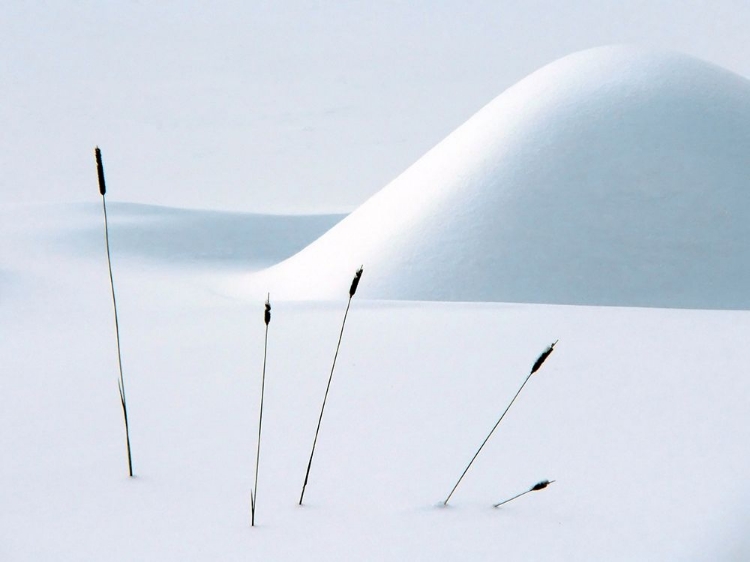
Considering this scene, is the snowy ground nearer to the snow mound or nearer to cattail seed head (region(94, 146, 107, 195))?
cattail seed head (region(94, 146, 107, 195))

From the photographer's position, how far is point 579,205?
8.55 m

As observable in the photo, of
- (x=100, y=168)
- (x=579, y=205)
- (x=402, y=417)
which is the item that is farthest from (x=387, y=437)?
(x=579, y=205)

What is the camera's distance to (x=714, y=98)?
1005cm

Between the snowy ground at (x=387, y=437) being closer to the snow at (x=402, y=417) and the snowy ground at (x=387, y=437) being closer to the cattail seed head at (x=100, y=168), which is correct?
the snow at (x=402, y=417)

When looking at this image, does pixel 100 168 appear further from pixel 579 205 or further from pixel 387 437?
pixel 579 205

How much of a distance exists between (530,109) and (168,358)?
6.59 meters

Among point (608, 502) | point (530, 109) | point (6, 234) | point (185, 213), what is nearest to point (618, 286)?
point (530, 109)

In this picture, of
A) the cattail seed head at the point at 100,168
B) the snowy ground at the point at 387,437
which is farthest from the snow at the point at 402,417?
the cattail seed head at the point at 100,168

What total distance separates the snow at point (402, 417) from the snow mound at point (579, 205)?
0.19 ft

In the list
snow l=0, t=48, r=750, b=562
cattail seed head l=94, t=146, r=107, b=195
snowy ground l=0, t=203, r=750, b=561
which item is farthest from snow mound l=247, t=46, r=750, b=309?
cattail seed head l=94, t=146, r=107, b=195

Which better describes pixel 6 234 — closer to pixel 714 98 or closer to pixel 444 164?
pixel 444 164

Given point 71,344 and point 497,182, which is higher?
point 497,182

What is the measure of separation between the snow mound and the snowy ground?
4.41ft

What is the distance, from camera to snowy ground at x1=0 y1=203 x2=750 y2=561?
254 cm
